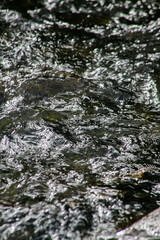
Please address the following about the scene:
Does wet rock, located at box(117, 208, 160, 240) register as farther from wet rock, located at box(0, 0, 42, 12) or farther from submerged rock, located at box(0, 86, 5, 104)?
wet rock, located at box(0, 0, 42, 12)

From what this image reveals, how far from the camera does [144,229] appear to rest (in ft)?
7.84

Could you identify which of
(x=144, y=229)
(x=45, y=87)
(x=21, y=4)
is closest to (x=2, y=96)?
(x=45, y=87)

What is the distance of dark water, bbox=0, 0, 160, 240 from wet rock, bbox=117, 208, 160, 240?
0.12 metres

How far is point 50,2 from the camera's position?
8711mm

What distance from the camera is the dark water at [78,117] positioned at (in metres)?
2.74

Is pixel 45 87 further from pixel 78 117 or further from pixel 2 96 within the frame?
pixel 78 117

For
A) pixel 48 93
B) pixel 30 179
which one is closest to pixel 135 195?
pixel 30 179

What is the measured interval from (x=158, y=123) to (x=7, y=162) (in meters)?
2.45

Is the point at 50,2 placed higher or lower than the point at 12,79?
higher

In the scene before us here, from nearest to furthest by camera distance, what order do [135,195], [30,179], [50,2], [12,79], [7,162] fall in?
1. [135,195]
2. [30,179]
3. [7,162]
4. [12,79]
5. [50,2]

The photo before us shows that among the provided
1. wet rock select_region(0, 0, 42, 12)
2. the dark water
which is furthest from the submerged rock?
wet rock select_region(0, 0, 42, 12)

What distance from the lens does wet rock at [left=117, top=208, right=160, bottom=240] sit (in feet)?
7.55

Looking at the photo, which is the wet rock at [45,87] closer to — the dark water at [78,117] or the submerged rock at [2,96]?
the dark water at [78,117]

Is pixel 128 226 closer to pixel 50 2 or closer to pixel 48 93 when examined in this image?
pixel 48 93
